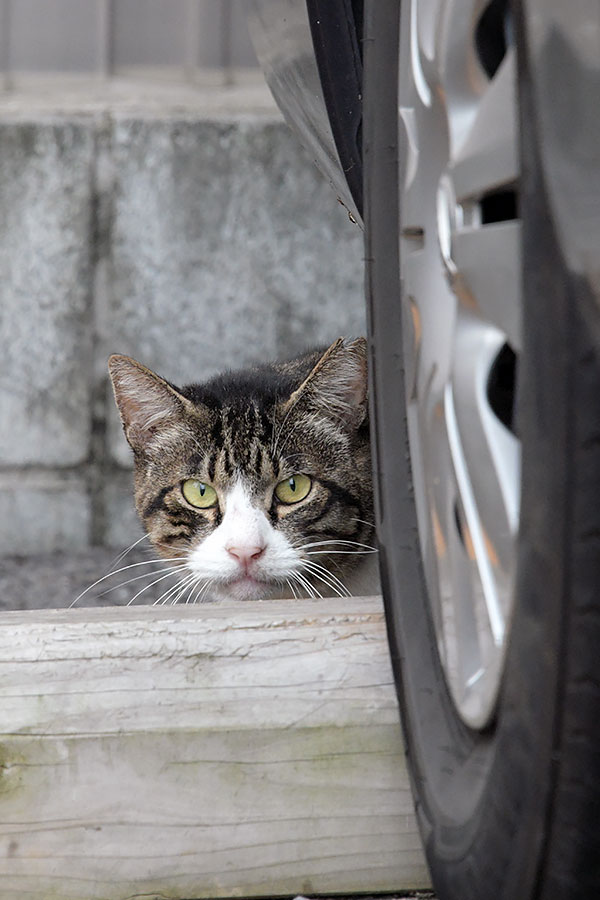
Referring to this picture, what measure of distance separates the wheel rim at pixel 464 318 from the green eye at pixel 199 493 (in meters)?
1.07

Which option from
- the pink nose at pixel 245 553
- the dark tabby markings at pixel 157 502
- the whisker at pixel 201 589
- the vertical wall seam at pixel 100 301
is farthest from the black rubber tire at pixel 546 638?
the vertical wall seam at pixel 100 301

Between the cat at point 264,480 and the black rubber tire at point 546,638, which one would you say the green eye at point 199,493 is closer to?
the cat at point 264,480

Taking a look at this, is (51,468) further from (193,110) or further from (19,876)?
(19,876)

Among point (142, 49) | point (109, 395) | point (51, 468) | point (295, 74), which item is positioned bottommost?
point (51, 468)

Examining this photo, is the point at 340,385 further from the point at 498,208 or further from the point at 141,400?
the point at 498,208

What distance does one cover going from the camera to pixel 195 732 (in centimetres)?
117

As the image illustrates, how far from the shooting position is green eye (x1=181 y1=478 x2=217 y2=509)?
2.20 m

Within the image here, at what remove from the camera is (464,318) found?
1.00 meters

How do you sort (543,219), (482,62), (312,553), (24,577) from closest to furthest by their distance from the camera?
(543,219), (482,62), (312,553), (24,577)

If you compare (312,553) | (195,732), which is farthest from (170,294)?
(195,732)

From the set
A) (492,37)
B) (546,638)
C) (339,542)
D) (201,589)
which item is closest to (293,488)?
(339,542)

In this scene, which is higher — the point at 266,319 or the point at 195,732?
the point at 266,319

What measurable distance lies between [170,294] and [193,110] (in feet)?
2.22

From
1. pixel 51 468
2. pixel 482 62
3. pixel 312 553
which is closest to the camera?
pixel 482 62
